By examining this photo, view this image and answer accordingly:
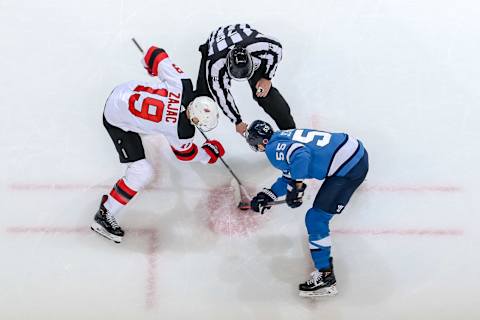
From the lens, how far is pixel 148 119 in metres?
3.60

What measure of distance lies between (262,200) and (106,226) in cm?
107

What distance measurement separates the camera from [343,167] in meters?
3.57

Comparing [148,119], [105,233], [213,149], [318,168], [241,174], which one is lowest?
[105,233]

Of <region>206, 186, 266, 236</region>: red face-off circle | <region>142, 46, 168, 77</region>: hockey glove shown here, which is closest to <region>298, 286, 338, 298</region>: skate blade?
<region>206, 186, 266, 236</region>: red face-off circle

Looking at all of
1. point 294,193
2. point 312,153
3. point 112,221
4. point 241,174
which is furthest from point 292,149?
point 112,221

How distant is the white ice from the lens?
12.8 ft

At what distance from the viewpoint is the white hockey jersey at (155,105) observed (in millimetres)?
3566

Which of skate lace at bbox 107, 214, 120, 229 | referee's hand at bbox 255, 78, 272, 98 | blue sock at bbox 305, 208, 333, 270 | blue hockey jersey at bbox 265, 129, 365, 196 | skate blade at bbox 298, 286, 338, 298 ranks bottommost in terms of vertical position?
skate blade at bbox 298, 286, 338, 298

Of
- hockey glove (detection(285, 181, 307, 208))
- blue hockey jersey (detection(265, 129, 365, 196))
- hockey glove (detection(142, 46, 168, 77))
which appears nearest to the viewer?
blue hockey jersey (detection(265, 129, 365, 196))

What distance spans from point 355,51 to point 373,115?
22.0 inches

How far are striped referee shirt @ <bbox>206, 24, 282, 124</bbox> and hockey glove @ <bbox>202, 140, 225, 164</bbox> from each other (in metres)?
0.38

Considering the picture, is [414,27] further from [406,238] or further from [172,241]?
[172,241]

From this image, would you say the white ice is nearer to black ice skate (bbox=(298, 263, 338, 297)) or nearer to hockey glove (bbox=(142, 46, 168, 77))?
black ice skate (bbox=(298, 263, 338, 297))

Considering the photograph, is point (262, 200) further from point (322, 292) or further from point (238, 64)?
point (238, 64)
